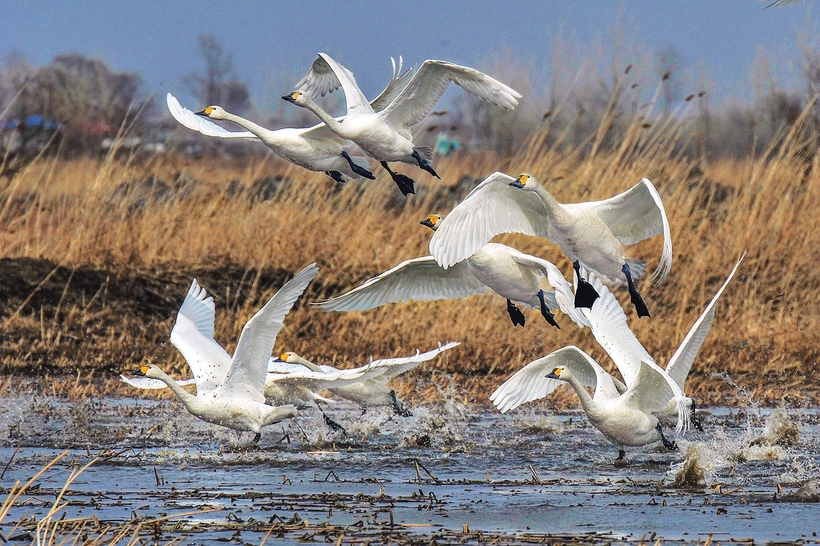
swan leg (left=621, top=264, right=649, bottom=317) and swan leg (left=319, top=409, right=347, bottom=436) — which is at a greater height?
swan leg (left=621, top=264, right=649, bottom=317)

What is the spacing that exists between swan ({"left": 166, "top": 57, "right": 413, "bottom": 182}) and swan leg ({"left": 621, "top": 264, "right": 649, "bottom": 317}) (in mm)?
1706

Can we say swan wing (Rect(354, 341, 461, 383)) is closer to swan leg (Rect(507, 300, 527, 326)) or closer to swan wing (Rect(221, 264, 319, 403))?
swan leg (Rect(507, 300, 527, 326))

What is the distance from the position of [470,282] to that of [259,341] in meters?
1.87

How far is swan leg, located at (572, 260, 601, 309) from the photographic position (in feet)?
26.0

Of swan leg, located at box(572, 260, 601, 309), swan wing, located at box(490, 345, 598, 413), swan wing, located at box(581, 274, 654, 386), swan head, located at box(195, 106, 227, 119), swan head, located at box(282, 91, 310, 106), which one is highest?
swan head, located at box(282, 91, 310, 106)

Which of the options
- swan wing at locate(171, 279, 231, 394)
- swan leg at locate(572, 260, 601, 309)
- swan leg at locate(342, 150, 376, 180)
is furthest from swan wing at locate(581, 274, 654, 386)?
swan wing at locate(171, 279, 231, 394)

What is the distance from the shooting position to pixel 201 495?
6.77 metres

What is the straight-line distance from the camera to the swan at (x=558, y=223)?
770cm

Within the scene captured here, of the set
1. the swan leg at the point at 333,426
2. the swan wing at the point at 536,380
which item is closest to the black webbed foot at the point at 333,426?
the swan leg at the point at 333,426

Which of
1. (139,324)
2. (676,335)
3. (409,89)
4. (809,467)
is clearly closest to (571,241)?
(409,89)

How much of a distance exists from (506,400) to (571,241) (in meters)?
1.43

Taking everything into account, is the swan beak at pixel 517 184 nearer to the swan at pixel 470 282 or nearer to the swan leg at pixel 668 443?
the swan at pixel 470 282

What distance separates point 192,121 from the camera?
8.95 metres

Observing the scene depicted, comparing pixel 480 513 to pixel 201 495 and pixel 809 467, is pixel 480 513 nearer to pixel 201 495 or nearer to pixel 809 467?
pixel 201 495
